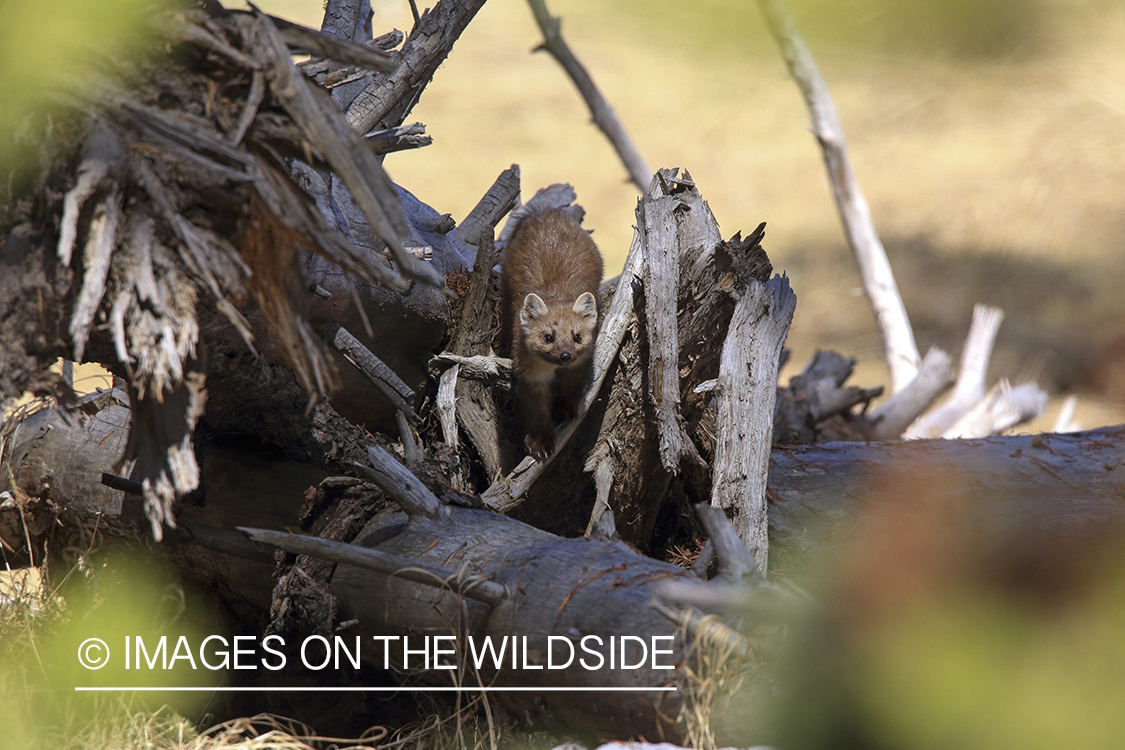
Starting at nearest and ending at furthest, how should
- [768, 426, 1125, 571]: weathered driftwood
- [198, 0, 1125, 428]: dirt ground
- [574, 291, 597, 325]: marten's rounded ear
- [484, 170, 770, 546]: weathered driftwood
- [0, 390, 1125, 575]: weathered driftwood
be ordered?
1. [198, 0, 1125, 428]: dirt ground
2. [0, 390, 1125, 575]: weathered driftwood
3. [484, 170, 770, 546]: weathered driftwood
4. [768, 426, 1125, 571]: weathered driftwood
5. [574, 291, 597, 325]: marten's rounded ear

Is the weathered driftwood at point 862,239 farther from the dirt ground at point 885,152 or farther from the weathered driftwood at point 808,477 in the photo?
the weathered driftwood at point 808,477

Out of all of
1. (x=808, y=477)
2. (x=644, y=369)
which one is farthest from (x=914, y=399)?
(x=644, y=369)

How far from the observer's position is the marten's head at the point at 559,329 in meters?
5.49

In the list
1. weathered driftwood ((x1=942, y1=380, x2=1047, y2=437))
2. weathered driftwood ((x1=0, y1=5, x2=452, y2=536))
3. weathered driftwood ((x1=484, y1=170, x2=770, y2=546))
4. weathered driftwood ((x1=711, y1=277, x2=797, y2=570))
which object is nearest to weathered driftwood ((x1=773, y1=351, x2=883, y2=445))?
weathered driftwood ((x1=942, y1=380, x2=1047, y2=437))

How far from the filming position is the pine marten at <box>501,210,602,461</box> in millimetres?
5453

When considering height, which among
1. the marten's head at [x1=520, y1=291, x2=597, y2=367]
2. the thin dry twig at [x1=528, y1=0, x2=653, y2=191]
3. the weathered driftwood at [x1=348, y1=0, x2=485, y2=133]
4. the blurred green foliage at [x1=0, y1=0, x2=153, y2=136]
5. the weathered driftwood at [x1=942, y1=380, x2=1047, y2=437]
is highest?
the thin dry twig at [x1=528, y1=0, x2=653, y2=191]

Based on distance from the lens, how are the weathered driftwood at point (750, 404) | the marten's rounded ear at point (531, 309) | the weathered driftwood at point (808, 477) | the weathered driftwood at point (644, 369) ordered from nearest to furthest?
the weathered driftwood at point (750, 404)
the weathered driftwood at point (808, 477)
the weathered driftwood at point (644, 369)
the marten's rounded ear at point (531, 309)

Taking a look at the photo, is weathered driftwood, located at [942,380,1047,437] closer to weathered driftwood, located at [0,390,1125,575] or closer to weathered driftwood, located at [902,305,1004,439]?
weathered driftwood, located at [902,305,1004,439]

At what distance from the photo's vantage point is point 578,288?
6.22 m

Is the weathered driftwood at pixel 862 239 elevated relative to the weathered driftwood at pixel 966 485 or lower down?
elevated

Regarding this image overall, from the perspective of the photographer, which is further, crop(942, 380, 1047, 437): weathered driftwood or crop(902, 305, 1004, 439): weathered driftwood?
crop(902, 305, 1004, 439): weathered driftwood

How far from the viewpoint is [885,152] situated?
1183 centimetres

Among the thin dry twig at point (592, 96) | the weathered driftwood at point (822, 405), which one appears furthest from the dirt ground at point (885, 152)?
the weathered driftwood at point (822, 405)

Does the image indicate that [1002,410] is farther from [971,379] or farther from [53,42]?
[53,42]
